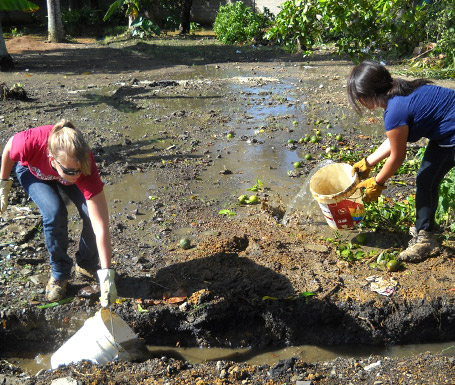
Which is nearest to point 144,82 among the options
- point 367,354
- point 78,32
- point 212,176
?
point 212,176

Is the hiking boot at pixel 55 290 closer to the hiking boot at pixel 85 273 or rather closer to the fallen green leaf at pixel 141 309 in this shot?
the hiking boot at pixel 85 273

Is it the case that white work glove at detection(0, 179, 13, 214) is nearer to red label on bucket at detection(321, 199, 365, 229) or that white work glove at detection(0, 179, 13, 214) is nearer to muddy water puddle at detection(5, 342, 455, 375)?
muddy water puddle at detection(5, 342, 455, 375)

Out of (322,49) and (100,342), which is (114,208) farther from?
(322,49)

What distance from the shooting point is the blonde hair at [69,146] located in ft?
9.81

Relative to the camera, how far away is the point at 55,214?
349 centimetres

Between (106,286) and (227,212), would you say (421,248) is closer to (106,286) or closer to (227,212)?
(227,212)

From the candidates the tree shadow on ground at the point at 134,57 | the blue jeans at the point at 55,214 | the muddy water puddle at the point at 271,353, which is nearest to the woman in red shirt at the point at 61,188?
the blue jeans at the point at 55,214

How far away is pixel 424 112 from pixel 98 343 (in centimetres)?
247

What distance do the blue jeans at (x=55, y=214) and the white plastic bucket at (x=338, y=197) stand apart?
172 cm

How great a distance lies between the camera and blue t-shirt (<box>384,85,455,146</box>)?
333 centimetres

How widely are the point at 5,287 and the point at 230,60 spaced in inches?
449

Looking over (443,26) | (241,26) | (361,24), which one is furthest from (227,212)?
(241,26)

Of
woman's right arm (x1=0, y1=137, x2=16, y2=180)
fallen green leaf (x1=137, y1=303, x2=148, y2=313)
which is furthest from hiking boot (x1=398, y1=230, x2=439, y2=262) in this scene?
woman's right arm (x1=0, y1=137, x2=16, y2=180)

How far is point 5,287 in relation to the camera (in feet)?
12.8
